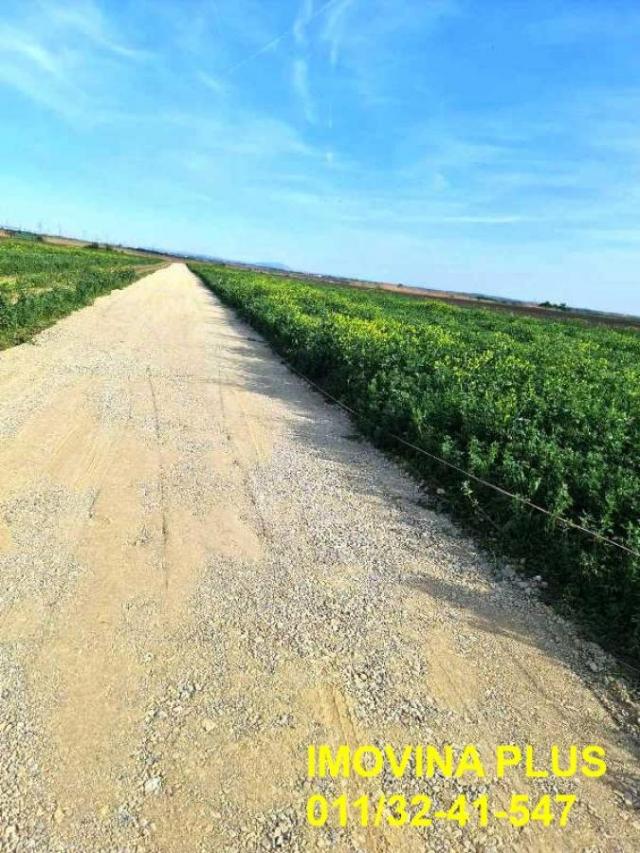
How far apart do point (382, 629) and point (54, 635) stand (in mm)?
2099

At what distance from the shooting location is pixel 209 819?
99.3 inches

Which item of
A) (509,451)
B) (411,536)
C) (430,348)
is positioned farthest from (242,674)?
(430,348)

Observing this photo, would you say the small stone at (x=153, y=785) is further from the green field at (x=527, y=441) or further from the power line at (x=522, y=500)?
the power line at (x=522, y=500)

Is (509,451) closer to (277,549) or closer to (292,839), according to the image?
(277,549)

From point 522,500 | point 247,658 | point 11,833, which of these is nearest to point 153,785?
point 11,833

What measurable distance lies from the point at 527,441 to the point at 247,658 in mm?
4472

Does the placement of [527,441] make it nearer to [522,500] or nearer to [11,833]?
[522,500]

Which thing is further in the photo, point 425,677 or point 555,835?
point 425,677

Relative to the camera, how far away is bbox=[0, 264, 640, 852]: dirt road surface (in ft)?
8.53

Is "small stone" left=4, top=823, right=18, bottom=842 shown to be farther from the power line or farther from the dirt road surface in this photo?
the power line

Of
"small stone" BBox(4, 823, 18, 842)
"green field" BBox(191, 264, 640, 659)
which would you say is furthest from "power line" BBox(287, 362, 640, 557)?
"small stone" BBox(4, 823, 18, 842)

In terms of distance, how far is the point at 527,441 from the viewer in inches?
268

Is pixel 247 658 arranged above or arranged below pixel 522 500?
below

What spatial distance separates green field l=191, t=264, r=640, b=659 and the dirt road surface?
0.38m
